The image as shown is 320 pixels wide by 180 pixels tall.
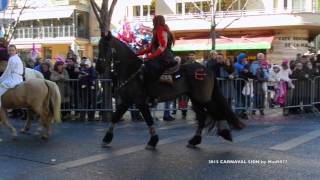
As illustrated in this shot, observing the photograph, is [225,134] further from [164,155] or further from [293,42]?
[293,42]

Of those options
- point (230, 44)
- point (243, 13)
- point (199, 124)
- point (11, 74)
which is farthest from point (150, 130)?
point (243, 13)

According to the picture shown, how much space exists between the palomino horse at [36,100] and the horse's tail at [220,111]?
3235 mm

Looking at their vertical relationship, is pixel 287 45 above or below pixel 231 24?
below

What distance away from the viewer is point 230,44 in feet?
135

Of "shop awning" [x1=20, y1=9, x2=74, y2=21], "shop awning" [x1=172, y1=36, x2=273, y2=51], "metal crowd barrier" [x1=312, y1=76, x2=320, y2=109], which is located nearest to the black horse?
"metal crowd barrier" [x1=312, y1=76, x2=320, y2=109]

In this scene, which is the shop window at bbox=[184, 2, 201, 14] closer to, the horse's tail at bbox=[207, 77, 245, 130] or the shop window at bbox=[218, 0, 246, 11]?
the shop window at bbox=[218, 0, 246, 11]

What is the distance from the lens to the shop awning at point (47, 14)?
171 ft

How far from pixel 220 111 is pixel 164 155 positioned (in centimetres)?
148

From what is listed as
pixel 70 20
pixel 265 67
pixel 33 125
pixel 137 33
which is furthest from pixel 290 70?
pixel 70 20

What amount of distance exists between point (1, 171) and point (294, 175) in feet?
13.6

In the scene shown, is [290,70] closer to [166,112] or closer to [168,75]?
[166,112]

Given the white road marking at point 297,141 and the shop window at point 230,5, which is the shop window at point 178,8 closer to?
the shop window at point 230,5

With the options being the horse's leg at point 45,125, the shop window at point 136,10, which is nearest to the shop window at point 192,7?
the shop window at point 136,10

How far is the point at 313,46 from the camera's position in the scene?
1809 inches
